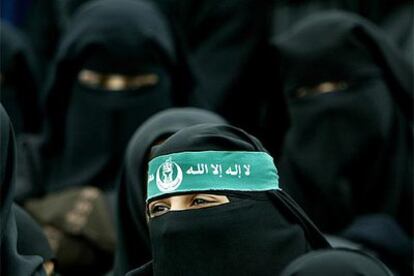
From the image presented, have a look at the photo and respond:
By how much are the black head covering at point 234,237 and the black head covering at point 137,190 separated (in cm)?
83

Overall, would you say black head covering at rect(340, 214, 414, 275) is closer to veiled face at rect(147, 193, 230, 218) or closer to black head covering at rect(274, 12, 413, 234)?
black head covering at rect(274, 12, 413, 234)

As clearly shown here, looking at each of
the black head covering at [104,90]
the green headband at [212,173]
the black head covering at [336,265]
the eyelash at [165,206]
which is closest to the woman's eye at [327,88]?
the black head covering at [104,90]

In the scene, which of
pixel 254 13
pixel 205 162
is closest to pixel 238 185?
pixel 205 162

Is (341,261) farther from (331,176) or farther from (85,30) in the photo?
(85,30)

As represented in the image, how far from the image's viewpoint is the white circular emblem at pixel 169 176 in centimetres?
493

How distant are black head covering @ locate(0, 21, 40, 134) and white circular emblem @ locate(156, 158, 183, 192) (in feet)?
11.2

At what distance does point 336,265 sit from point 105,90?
3.35 metres

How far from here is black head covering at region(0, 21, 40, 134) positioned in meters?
8.35

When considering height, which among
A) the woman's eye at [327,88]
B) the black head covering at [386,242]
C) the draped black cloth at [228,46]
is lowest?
the draped black cloth at [228,46]

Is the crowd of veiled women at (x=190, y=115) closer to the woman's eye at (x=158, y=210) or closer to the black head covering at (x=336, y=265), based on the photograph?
the woman's eye at (x=158, y=210)

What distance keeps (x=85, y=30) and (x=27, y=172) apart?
72 cm

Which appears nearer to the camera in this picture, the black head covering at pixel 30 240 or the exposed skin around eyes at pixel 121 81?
the black head covering at pixel 30 240

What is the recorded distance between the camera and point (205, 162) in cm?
496

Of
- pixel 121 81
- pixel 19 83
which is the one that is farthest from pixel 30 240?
pixel 19 83
